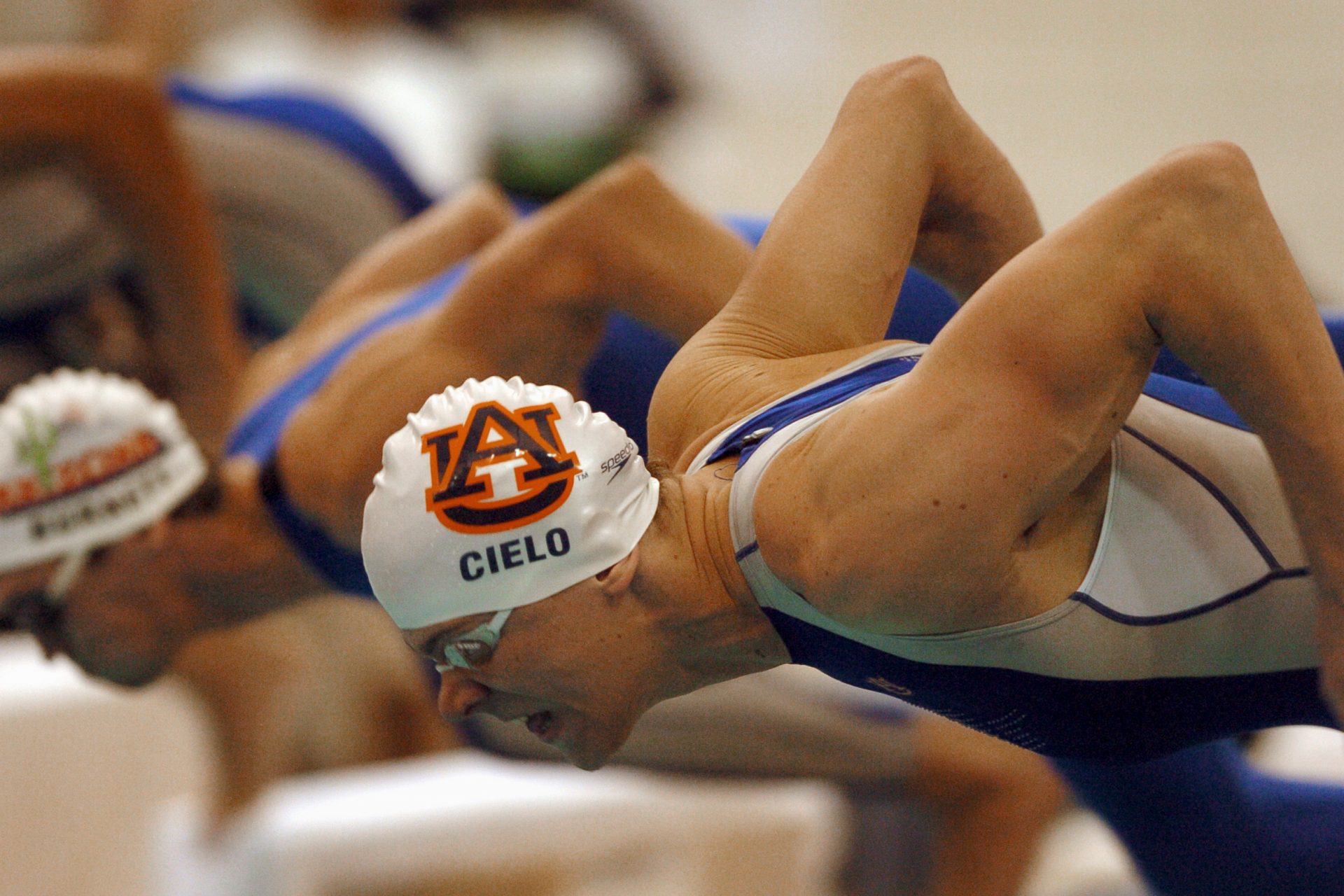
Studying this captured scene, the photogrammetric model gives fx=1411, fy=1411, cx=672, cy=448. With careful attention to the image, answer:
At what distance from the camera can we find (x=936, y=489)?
0.62 meters

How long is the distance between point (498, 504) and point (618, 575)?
0.07 meters

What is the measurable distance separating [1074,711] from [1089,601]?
8 centimetres

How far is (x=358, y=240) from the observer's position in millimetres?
1983

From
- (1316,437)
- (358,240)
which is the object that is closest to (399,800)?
(358,240)

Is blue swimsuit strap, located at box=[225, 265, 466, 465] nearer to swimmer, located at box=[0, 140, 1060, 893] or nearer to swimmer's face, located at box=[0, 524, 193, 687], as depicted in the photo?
swimmer, located at box=[0, 140, 1060, 893]

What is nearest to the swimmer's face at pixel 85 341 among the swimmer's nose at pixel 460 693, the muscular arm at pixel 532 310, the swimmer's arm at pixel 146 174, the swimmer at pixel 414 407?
the swimmer's arm at pixel 146 174

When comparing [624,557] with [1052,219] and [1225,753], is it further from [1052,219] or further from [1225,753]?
[1225,753]

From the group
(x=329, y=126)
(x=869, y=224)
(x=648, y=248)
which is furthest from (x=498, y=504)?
(x=329, y=126)

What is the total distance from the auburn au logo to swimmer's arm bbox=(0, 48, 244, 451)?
1014 millimetres

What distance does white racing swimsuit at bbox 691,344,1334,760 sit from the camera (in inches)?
27.5

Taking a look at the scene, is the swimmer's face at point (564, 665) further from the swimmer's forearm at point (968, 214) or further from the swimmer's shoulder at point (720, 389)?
the swimmer's forearm at point (968, 214)

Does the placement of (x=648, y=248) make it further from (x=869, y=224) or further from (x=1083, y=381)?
(x=1083, y=381)

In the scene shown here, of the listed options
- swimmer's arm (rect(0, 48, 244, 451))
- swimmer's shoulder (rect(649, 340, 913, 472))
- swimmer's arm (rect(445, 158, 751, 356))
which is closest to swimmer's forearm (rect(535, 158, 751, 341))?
swimmer's arm (rect(445, 158, 751, 356))

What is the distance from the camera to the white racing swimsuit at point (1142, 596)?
0.70 m
